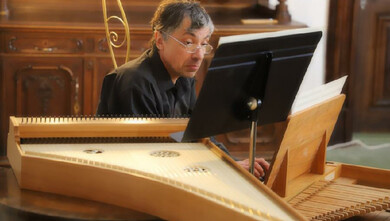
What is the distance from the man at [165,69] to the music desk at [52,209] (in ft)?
2.91

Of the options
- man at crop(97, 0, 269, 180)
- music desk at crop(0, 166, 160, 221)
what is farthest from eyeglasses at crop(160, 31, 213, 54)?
music desk at crop(0, 166, 160, 221)

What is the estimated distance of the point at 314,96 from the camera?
252 centimetres

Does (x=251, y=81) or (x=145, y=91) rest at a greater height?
(x=251, y=81)

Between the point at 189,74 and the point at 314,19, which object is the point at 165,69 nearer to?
the point at 189,74

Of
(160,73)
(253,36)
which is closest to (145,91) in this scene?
(160,73)

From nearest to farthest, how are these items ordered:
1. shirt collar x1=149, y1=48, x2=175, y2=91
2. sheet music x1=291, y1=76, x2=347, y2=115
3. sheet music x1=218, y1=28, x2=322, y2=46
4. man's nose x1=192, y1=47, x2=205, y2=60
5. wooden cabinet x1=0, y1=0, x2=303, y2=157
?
sheet music x1=218, y1=28, x2=322, y2=46
sheet music x1=291, y1=76, x2=347, y2=115
man's nose x1=192, y1=47, x2=205, y2=60
shirt collar x1=149, y1=48, x2=175, y2=91
wooden cabinet x1=0, y1=0, x2=303, y2=157

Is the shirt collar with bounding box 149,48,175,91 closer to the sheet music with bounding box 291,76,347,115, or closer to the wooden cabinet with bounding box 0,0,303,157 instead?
the sheet music with bounding box 291,76,347,115

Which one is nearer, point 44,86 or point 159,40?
point 159,40

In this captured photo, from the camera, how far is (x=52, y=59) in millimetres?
4828

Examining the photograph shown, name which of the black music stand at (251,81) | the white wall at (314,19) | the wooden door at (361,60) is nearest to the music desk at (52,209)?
the black music stand at (251,81)

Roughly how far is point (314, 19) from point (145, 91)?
300 cm

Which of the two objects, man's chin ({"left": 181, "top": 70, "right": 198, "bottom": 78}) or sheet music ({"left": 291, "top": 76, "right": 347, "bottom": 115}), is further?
man's chin ({"left": 181, "top": 70, "right": 198, "bottom": 78})

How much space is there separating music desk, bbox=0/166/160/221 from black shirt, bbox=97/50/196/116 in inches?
34.3

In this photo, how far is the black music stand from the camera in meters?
2.13
